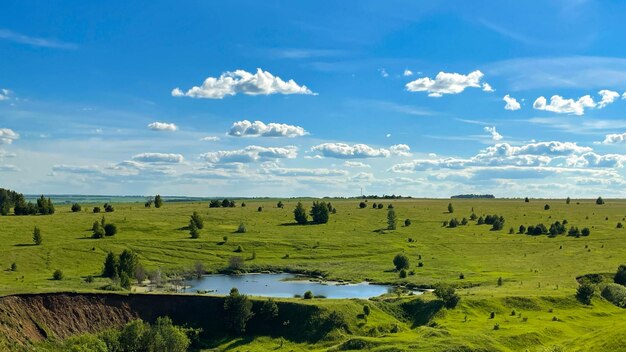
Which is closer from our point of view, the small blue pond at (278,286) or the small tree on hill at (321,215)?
the small blue pond at (278,286)

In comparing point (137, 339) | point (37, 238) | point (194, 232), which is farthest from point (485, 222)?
point (137, 339)

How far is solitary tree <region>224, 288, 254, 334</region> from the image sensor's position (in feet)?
264

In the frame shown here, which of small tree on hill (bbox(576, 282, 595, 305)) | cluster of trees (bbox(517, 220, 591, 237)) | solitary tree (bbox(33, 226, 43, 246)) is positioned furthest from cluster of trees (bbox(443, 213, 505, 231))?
solitary tree (bbox(33, 226, 43, 246))

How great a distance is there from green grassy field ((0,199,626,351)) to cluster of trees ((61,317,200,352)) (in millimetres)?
8704

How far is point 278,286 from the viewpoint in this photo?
11094cm

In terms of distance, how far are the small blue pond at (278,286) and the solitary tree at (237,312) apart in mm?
17437

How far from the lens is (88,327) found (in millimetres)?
76688

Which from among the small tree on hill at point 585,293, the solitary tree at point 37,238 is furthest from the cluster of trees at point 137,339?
the solitary tree at point 37,238

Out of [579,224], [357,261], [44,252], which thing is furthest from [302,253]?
[579,224]

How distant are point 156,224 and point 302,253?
1840 inches

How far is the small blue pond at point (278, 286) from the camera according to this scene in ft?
338

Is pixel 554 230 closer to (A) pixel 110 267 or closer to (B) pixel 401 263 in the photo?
(B) pixel 401 263

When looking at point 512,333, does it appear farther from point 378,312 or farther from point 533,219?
point 533,219

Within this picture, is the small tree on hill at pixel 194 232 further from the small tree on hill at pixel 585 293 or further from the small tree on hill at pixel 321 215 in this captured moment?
the small tree on hill at pixel 585 293
